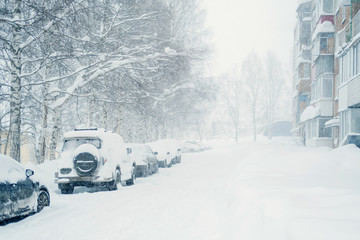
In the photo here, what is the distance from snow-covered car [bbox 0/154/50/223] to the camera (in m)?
7.43

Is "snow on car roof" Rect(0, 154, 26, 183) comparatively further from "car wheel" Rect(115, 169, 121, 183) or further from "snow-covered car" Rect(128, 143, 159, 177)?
"snow-covered car" Rect(128, 143, 159, 177)

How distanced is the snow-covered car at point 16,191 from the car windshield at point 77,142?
3.53m

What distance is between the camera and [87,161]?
1195 centimetres

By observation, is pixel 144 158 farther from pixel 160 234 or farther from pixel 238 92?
pixel 238 92

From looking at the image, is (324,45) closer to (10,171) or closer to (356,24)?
(356,24)

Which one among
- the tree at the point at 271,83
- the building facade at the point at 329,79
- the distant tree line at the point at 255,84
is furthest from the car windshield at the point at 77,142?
the tree at the point at 271,83

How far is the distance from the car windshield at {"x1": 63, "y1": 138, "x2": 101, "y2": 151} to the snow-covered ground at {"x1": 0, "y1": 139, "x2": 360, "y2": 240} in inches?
64.3

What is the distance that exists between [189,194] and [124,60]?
669cm

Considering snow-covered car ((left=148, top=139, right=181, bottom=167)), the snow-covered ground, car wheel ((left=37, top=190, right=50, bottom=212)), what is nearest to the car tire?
the snow-covered ground

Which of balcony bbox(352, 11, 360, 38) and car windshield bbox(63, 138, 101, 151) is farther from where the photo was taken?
balcony bbox(352, 11, 360, 38)

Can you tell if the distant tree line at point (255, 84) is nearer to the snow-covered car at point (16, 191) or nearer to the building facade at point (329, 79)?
the building facade at point (329, 79)

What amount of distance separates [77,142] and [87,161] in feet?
3.07

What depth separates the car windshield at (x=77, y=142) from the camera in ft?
40.9

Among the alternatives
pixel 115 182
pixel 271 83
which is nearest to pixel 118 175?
pixel 115 182
